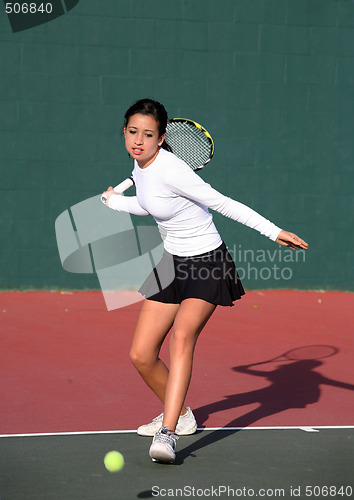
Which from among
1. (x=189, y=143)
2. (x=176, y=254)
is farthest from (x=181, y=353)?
(x=189, y=143)

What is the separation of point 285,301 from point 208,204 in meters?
5.88

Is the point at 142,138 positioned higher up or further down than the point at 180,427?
higher up

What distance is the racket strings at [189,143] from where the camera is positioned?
17.5 ft

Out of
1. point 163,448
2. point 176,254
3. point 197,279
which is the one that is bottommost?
point 163,448

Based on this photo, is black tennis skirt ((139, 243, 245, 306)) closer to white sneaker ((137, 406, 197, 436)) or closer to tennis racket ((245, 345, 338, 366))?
white sneaker ((137, 406, 197, 436))

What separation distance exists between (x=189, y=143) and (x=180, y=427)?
5.89 ft

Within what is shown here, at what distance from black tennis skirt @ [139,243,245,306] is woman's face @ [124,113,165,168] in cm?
58

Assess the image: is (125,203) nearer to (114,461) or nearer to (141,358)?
(141,358)

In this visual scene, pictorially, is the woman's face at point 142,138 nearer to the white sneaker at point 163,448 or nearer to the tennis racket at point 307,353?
the white sneaker at point 163,448

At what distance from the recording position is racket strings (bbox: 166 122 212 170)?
5.33 metres

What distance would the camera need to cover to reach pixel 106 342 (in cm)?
764

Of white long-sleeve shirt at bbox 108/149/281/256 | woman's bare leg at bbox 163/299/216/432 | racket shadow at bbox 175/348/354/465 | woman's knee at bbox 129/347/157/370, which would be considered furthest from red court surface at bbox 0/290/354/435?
white long-sleeve shirt at bbox 108/149/281/256

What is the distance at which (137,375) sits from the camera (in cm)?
648

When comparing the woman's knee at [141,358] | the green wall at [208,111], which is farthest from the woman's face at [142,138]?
the green wall at [208,111]
